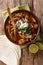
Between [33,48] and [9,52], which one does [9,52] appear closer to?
[9,52]

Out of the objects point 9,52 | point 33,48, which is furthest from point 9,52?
point 33,48

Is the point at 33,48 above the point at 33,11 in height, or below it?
below

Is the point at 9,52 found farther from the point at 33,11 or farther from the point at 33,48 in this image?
the point at 33,11

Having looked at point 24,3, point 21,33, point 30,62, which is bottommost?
point 30,62

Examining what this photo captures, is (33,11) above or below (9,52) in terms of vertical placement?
above

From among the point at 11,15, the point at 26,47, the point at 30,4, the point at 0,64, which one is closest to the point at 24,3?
the point at 30,4

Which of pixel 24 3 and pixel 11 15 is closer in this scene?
pixel 11 15

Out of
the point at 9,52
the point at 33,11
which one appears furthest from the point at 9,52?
the point at 33,11

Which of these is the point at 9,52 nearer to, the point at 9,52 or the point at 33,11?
the point at 9,52

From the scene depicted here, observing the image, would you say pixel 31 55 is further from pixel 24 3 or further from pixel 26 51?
pixel 24 3

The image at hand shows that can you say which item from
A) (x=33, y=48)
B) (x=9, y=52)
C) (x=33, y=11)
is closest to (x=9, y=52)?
(x=9, y=52)

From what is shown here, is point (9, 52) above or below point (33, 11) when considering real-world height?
below
